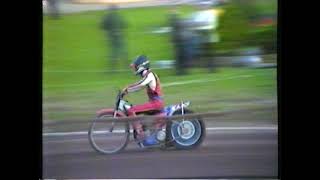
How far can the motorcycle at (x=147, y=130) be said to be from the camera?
6.59 metres

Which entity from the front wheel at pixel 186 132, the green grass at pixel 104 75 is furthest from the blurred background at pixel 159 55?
the front wheel at pixel 186 132

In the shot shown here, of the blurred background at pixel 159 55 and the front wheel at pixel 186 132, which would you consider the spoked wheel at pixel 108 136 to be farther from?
the front wheel at pixel 186 132

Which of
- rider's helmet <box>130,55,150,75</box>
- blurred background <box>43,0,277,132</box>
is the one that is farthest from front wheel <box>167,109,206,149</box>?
rider's helmet <box>130,55,150,75</box>

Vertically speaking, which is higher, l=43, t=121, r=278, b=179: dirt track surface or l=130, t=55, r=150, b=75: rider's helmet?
l=130, t=55, r=150, b=75: rider's helmet

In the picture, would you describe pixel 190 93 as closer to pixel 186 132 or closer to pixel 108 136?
pixel 186 132

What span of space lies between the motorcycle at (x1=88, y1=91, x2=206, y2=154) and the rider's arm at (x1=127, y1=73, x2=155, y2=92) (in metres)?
0.12

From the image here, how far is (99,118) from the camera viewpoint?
659 cm

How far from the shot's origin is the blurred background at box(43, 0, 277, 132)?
6.54m

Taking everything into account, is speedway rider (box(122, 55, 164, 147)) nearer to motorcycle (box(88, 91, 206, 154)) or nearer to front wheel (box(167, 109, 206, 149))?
motorcycle (box(88, 91, 206, 154))

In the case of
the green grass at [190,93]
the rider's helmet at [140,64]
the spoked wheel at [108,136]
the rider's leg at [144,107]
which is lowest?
the spoked wheel at [108,136]

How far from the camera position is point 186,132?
6.62 meters

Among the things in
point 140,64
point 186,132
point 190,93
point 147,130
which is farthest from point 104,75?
point 186,132

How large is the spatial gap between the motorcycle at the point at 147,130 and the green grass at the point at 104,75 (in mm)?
77
